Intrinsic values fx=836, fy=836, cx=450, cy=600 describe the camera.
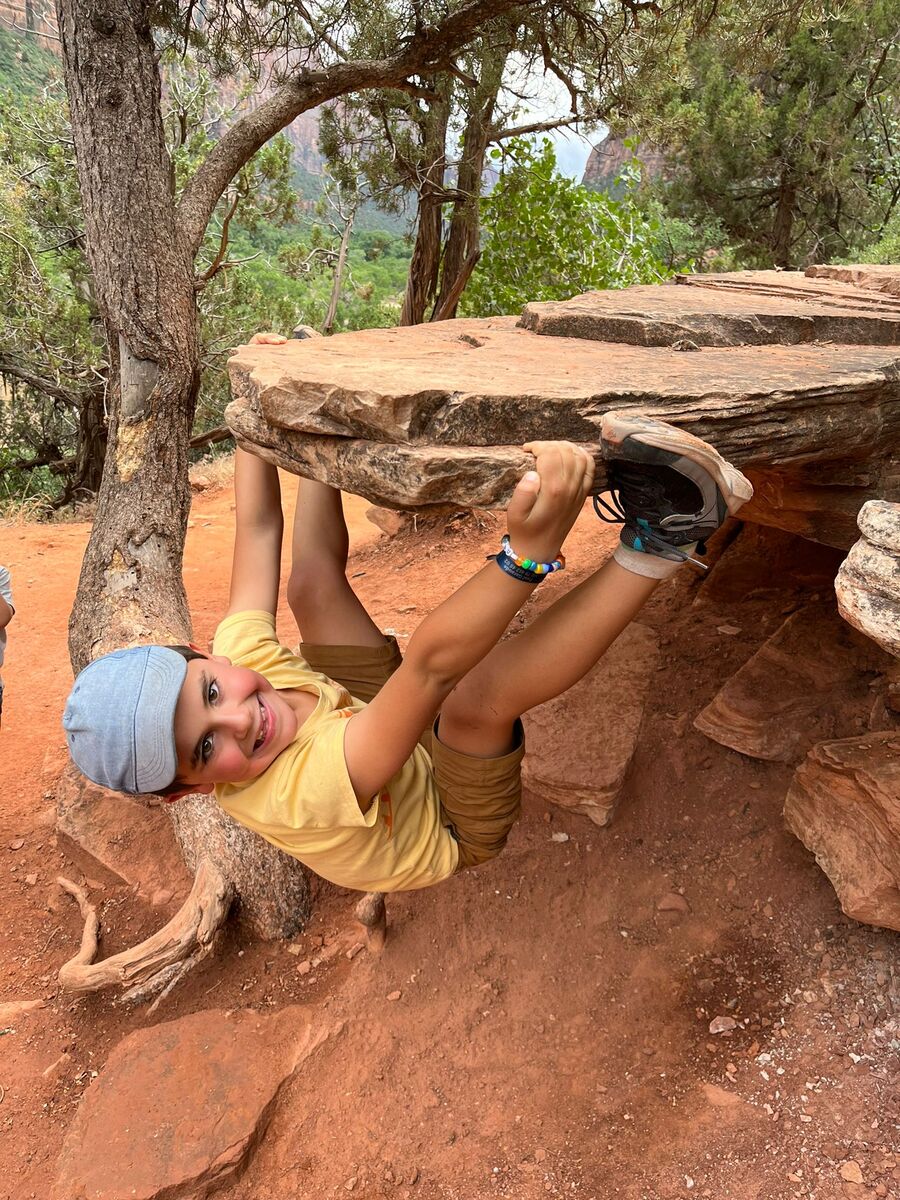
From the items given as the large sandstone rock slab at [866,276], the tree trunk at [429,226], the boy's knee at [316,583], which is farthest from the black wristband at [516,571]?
the tree trunk at [429,226]

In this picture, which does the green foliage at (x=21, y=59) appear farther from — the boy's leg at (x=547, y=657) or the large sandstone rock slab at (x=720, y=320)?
the boy's leg at (x=547, y=657)

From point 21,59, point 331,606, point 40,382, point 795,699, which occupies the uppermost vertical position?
point 21,59

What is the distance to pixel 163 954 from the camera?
9.20 ft

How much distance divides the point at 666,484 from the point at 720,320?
1.36m

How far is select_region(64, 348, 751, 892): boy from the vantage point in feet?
5.57

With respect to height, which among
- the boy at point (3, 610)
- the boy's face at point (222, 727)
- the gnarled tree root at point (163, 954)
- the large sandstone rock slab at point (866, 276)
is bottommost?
the gnarled tree root at point (163, 954)

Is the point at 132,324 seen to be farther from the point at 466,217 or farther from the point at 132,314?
the point at 466,217

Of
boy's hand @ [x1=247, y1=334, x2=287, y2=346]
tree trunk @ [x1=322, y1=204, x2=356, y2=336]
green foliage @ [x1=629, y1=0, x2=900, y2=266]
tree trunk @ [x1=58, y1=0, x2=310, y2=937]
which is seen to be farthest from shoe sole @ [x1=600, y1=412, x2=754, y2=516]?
green foliage @ [x1=629, y1=0, x2=900, y2=266]

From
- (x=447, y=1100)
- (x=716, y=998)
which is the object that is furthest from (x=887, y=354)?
(x=447, y=1100)

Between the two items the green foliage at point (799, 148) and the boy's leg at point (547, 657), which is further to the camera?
the green foliage at point (799, 148)

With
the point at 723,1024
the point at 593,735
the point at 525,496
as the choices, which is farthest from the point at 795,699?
the point at 525,496

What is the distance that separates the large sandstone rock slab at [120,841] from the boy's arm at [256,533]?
1.45 meters

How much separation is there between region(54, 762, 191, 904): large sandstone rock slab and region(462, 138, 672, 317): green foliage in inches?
219

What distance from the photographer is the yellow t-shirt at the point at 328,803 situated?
6.16 ft
